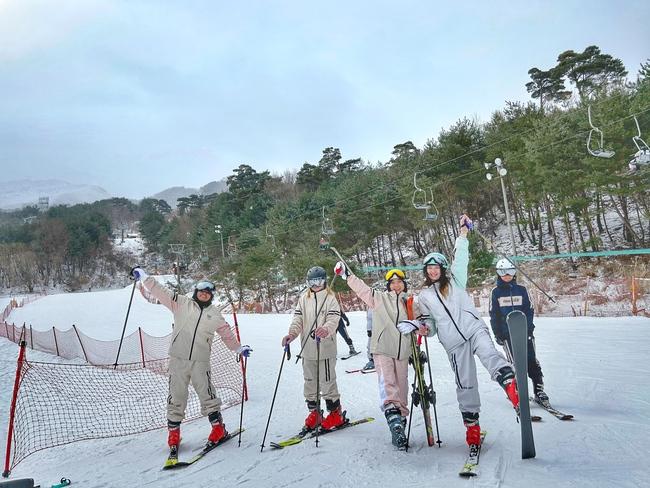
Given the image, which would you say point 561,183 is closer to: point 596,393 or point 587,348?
point 587,348

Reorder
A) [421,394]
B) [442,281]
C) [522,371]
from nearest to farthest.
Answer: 1. [522,371]
2. [442,281]
3. [421,394]

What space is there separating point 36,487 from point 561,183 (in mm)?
23785

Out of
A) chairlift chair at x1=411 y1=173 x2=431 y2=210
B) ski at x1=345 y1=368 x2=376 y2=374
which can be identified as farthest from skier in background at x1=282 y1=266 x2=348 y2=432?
chairlift chair at x1=411 y1=173 x2=431 y2=210

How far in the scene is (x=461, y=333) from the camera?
3449mm

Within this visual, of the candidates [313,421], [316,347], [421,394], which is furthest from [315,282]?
[421,394]

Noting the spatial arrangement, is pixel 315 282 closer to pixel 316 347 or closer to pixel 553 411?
pixel 316 347

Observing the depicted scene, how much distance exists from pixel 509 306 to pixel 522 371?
1712 millimetres

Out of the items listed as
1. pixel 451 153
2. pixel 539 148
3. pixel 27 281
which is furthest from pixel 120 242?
pixel 539 148

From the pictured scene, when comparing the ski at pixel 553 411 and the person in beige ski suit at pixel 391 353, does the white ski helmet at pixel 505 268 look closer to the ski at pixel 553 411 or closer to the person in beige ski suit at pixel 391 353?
the person in beige ski suit at pixel 391 353

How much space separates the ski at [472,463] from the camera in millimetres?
3055

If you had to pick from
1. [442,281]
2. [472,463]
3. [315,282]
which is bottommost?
[472,463]

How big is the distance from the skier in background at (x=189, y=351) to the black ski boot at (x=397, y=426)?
5.56 feet

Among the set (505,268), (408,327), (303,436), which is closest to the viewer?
(408,327)

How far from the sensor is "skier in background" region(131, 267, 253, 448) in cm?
429
